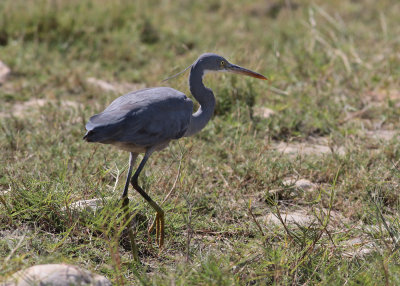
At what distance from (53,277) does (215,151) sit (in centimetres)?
245

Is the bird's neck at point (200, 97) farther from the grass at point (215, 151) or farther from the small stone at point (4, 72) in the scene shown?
the small stone at point (4, 72)

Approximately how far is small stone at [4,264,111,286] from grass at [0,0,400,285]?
99 millimetres

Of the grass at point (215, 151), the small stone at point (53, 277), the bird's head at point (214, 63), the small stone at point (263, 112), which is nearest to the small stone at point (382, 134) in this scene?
the grass at point (215, 151)

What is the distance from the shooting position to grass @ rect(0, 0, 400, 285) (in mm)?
3256

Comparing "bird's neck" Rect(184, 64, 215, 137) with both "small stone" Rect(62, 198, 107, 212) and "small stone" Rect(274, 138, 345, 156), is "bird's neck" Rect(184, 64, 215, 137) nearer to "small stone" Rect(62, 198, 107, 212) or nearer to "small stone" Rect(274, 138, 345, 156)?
"small stone" Rect(62, 198, 107, 212)

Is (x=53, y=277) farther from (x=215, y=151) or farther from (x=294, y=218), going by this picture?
(x=215, y=151)

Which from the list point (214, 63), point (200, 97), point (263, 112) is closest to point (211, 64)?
point (214, 63)

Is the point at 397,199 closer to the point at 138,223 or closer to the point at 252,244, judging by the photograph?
the point at 252,244

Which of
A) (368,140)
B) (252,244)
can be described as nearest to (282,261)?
(252,244)

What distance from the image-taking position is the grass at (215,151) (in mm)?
3256

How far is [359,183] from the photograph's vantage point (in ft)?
14.1

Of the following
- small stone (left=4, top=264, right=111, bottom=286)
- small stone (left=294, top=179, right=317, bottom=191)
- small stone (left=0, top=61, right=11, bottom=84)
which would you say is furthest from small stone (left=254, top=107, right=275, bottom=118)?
small stone (left=4, top=264, right=111, bottom=286)

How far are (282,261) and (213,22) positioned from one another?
5.93 m

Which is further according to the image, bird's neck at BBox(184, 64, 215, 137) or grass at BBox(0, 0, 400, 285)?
bird's neck at BBox(184, 64, 215, 137)
